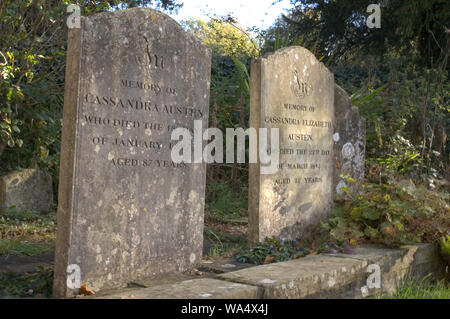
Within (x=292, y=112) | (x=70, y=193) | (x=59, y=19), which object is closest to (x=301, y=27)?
(x=59, y=19)

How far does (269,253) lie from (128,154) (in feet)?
4.84

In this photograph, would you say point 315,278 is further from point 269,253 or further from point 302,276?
point 269,253

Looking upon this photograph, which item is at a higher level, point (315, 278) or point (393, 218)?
point (393, 218)

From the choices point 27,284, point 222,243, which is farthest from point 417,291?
point 27,284

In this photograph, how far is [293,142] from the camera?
4531 mm

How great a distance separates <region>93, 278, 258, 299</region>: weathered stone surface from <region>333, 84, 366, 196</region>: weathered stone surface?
2.82 meters

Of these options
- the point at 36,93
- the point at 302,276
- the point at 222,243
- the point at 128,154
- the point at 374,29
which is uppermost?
the point at 374,29

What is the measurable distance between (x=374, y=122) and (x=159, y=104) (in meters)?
4.69

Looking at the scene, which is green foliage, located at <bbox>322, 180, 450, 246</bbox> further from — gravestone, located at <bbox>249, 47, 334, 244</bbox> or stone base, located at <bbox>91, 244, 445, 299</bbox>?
gravestone, located at <bbox>249, 47, 334, 244</bbox>

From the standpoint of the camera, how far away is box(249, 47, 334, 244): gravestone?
13.9 ft

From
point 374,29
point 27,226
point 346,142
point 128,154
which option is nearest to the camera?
point 128,154

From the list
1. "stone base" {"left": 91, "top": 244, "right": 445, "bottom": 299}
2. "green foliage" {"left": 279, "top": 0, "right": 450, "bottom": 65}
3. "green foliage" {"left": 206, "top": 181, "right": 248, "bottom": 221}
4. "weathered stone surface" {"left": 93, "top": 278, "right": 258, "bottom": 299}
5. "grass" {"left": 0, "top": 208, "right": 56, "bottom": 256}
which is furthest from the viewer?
"green foliage" {"left": 279, "top": 0, "right": 450, "bottom": 65}

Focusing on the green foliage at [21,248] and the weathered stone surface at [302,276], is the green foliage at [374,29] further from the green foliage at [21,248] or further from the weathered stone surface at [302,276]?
the green foliage at [21,248]

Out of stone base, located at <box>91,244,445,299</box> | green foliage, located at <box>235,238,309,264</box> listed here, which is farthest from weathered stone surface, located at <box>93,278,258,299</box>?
green foliage, located at <box>235,238,309,264</box>
